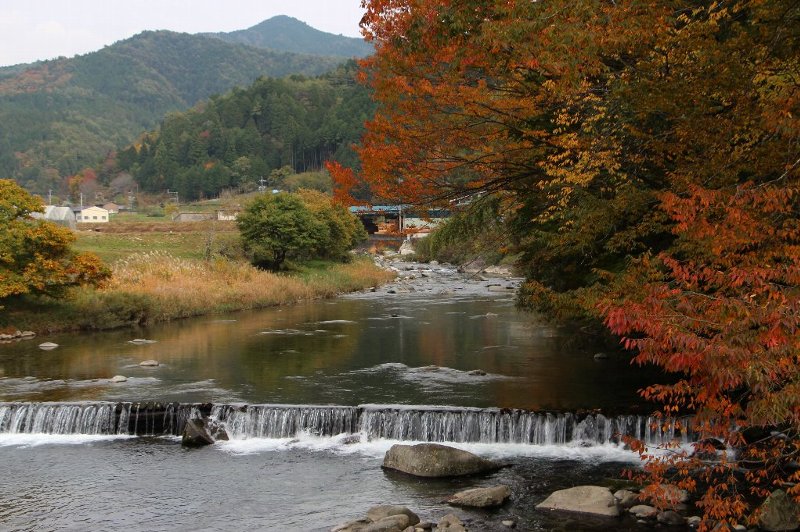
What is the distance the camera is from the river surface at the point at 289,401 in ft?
42.1

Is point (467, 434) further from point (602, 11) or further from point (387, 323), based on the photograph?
point (387, 323)

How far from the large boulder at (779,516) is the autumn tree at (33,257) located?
87.9 feet

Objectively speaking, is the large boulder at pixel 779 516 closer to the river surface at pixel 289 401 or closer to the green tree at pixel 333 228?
the river surface at pixel 289 401

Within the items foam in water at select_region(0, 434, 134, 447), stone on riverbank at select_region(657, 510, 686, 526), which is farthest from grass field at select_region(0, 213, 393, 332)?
stone on riverbank at select_region(657, 510, 686, 526)

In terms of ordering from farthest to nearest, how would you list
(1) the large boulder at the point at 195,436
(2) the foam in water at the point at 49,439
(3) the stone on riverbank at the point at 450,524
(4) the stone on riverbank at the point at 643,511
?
(2) the foam in water at the point at 49,439, (1) the large boulder at the point at 195,436, (4) the stone on riverbank at the point at 643,511, (3) the stone on riverbank at the point at 450,524

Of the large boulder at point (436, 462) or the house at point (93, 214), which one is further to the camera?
the house at point (93, 214)

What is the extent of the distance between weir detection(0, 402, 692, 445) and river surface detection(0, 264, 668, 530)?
241 mm

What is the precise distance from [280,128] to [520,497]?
5894 inches

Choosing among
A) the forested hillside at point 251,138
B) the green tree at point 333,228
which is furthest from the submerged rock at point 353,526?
the forested hillside at point 251,138

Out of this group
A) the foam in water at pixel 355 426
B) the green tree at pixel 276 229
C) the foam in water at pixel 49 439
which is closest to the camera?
the foam in water at pixel 355 426

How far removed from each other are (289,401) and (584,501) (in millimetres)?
8757

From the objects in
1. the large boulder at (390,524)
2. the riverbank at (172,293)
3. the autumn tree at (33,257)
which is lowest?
the large boulder at (390,524)

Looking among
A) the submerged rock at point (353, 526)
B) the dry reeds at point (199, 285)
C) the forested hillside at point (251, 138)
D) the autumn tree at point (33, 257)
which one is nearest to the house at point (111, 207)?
the forested hillside at point (251, 138)

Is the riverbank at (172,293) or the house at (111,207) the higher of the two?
the house at (111,207)
